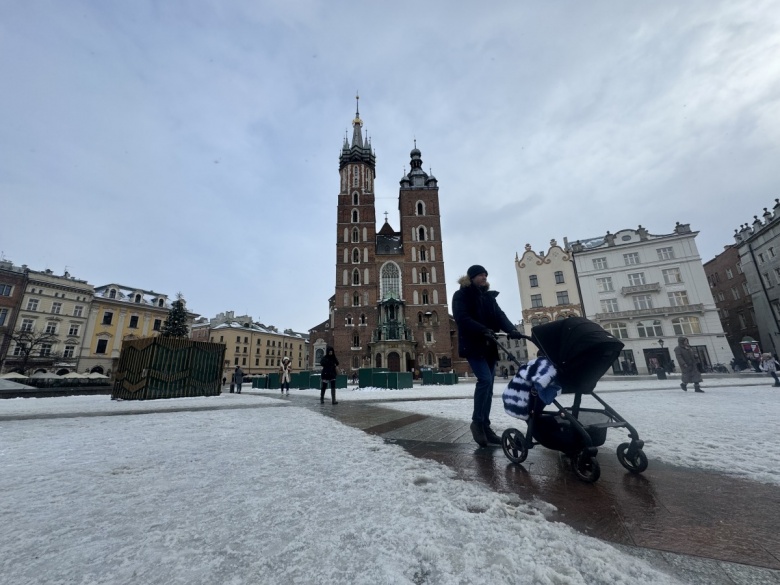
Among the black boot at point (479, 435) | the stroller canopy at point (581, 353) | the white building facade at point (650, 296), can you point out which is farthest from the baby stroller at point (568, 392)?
the white building facade at point (650, 296)

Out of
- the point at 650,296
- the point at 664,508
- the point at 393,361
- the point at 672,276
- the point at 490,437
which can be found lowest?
the point at 664,508

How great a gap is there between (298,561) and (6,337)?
166ft

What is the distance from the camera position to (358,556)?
1.39 metres

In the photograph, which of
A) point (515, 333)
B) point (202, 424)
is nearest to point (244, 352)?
point (202, 424)

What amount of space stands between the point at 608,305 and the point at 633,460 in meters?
35.2

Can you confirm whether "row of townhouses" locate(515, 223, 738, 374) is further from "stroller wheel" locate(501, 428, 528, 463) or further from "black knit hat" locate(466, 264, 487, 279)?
"stroller wheel" locate(501, 428, 528, 463)

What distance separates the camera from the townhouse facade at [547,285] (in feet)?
109

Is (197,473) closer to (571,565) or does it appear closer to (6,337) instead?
(571,565)

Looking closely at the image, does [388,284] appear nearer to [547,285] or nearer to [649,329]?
[547,285]

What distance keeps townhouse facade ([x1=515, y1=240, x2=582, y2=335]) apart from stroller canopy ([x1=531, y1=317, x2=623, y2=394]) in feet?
107

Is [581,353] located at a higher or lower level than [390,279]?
lower

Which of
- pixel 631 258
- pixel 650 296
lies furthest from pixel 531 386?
pixel 631 258

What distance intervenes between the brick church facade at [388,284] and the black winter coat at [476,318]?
31579mm

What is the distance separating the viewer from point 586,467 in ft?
7.78
